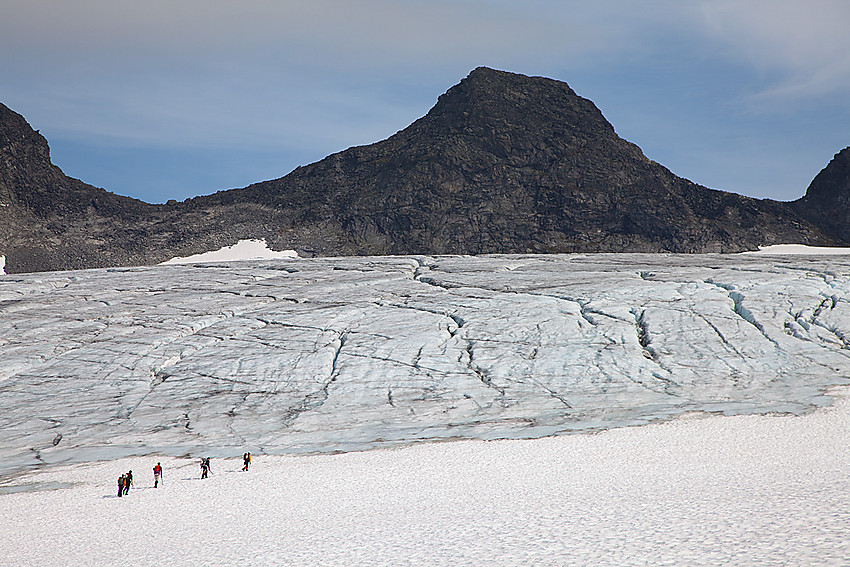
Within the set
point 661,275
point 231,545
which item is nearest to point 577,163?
point 661,275

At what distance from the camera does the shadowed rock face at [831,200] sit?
11450 cm

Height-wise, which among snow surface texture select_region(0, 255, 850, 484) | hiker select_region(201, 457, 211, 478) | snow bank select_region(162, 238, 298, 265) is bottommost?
hiker select_region(201, 457, 211, 478)

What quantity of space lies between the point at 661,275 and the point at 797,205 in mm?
102636

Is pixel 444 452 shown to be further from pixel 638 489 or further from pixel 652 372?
pixel 652 372

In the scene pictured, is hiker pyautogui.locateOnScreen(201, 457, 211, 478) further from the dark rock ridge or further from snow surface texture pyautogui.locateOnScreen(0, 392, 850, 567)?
the dark rock ridge

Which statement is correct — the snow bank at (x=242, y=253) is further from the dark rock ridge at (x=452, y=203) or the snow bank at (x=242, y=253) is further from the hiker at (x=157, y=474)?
the hiker at (x=157, y=474)

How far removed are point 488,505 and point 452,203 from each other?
105 metres

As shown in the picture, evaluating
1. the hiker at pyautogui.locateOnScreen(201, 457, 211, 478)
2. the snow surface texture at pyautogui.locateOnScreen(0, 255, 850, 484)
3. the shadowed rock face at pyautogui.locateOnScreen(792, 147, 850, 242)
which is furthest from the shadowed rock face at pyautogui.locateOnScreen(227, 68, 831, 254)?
the hiker at pyautogui.locateOnScreen(201, 457, 211, 478)

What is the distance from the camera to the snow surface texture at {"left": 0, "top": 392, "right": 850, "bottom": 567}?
34.5 ft

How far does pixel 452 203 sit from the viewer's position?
117m

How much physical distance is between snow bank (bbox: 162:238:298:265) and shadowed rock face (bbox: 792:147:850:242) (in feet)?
307

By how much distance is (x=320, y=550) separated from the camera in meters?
11.4

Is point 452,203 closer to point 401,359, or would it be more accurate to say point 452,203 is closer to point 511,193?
point 511,193

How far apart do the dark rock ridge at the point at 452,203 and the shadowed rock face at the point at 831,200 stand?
0.79 metres
